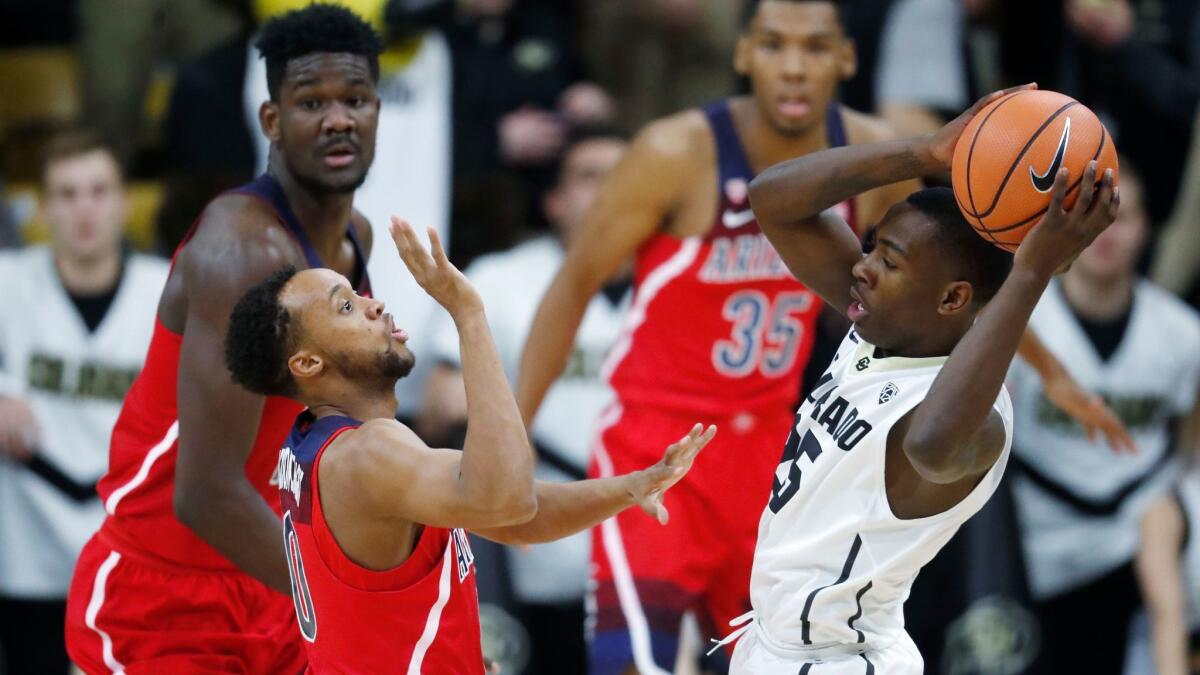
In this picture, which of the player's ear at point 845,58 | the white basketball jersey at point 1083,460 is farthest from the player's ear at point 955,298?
the white basketball jersey at point 1083,460

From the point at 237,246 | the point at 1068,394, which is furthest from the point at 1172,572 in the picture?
the point at 237,246

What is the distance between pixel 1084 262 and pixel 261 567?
3.99m

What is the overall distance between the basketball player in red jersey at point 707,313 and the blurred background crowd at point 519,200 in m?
1.32

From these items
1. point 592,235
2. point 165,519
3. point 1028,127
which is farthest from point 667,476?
point 592,235

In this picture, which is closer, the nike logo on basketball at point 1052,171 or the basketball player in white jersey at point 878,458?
the nike logo on basketball at point 1052,171

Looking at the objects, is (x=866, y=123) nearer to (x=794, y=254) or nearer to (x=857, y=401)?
(x=794, y=254)

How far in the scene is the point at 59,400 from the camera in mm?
7098

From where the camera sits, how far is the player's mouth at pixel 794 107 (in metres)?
5.54

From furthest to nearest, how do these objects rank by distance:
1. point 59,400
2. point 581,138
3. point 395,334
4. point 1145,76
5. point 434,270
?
point 1145,76, point 581,138, point 59,400, point 395,334, point 434,270

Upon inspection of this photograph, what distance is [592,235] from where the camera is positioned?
5.62m

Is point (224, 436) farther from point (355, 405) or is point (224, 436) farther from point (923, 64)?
point (923, 64)

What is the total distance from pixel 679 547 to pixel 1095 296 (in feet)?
8.71

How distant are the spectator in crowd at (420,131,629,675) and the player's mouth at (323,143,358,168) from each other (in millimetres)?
2330

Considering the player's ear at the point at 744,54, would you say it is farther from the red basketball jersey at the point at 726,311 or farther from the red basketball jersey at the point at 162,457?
the red basketball jersey at the point at 162,457
